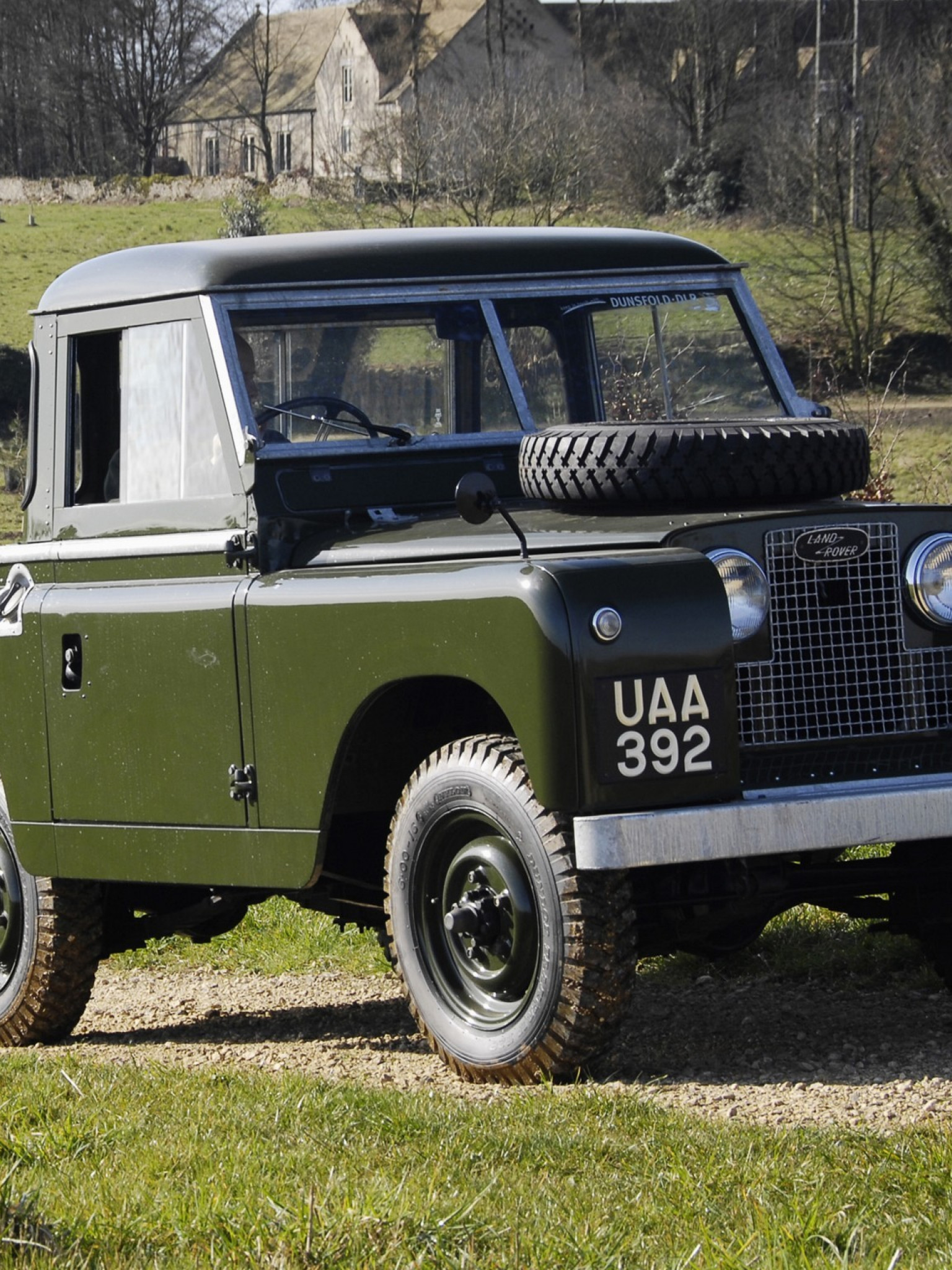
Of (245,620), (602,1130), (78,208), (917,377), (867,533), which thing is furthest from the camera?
(78,208)

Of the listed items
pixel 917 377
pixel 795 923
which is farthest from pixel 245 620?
pixel 917 377

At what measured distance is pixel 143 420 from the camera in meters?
6.06

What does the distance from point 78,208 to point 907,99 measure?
27443mm

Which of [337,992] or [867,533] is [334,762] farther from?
[337,992]

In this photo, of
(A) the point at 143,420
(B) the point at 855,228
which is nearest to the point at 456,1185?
(A) the point at 143,420

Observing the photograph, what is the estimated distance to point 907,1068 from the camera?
5035 mm

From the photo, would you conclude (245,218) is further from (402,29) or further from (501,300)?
(501,300)

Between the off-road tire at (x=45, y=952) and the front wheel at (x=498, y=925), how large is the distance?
1499 millimetres

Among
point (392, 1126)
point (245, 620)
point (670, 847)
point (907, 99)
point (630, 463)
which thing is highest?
point (907, 99)

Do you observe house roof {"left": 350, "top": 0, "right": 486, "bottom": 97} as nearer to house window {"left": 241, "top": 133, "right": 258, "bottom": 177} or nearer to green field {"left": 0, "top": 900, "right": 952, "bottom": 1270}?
house window {"left": 241, "top": 133, "right": 258, "bottom": 177}

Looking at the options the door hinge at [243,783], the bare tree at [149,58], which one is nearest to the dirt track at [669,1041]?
the door hinge at [243,783]

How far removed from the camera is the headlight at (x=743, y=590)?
4836mm

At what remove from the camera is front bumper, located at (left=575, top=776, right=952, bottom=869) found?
450 centimetres

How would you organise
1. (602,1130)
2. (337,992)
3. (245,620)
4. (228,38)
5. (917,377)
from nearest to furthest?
(602,1130), (245,620), (337,992), (917,377), (228,38)
